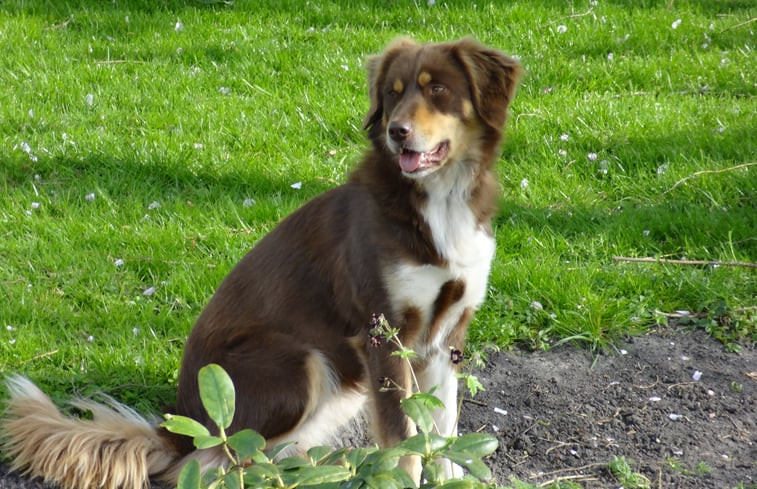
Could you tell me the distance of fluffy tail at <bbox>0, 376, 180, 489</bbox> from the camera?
3293 millimetres

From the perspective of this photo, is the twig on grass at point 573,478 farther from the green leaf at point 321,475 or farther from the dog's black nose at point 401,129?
the green leaf at point 321,475

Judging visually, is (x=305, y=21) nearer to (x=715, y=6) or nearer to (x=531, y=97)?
(x=531, y=97)

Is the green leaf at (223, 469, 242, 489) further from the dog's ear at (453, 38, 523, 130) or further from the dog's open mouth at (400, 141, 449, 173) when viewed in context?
the dog's ear at (453, 38, 523, 130)

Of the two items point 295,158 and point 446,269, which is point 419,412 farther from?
point 295,158

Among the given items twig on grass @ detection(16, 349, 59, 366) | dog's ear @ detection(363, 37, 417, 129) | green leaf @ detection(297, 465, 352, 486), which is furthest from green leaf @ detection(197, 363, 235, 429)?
twig on grass @ detection(16, 349, 59, 366)

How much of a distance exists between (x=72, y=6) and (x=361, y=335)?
5.44m

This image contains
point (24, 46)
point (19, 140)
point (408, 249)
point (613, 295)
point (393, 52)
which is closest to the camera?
point (408, 249)

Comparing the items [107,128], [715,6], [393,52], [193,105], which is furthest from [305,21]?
[393,52]

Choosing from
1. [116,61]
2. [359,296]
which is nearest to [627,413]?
[359,296]

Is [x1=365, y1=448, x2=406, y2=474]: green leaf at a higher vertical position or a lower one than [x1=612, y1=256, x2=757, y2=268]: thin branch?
higher

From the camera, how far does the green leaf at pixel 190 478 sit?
2188mm

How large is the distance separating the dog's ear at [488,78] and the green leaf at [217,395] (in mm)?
1469

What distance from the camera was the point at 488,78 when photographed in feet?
11.1

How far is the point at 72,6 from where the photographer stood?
7781 millimetres
